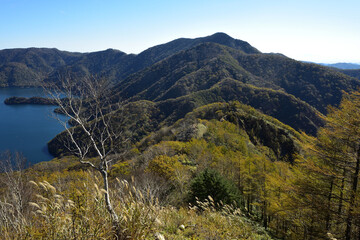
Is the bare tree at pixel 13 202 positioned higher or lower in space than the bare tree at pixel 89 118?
lower

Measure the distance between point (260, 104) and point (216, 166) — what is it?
5184 inches

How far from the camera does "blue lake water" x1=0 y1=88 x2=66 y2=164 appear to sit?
103 meters

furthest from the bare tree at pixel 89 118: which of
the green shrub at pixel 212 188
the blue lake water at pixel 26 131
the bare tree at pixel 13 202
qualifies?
the blue lake water at pixel 26 131

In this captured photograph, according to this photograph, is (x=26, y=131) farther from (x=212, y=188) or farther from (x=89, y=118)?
(x=89, y=118)

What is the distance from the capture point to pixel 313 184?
9617 mm

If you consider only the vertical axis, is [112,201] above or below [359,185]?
above

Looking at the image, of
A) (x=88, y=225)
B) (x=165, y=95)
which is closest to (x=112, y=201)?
(x=88, y=225)

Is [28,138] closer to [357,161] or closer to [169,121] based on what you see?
[169,121]

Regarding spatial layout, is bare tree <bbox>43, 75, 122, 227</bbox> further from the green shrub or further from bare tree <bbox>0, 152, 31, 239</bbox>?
the green shrub

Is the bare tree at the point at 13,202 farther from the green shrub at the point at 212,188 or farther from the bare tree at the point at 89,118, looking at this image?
the green shrub at the point at 212,188

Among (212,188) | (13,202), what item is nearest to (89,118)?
(13,202)

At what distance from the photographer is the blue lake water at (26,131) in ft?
338

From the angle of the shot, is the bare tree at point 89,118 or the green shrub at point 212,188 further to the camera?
the green shrub at point 212,188

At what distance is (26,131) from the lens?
426ft
